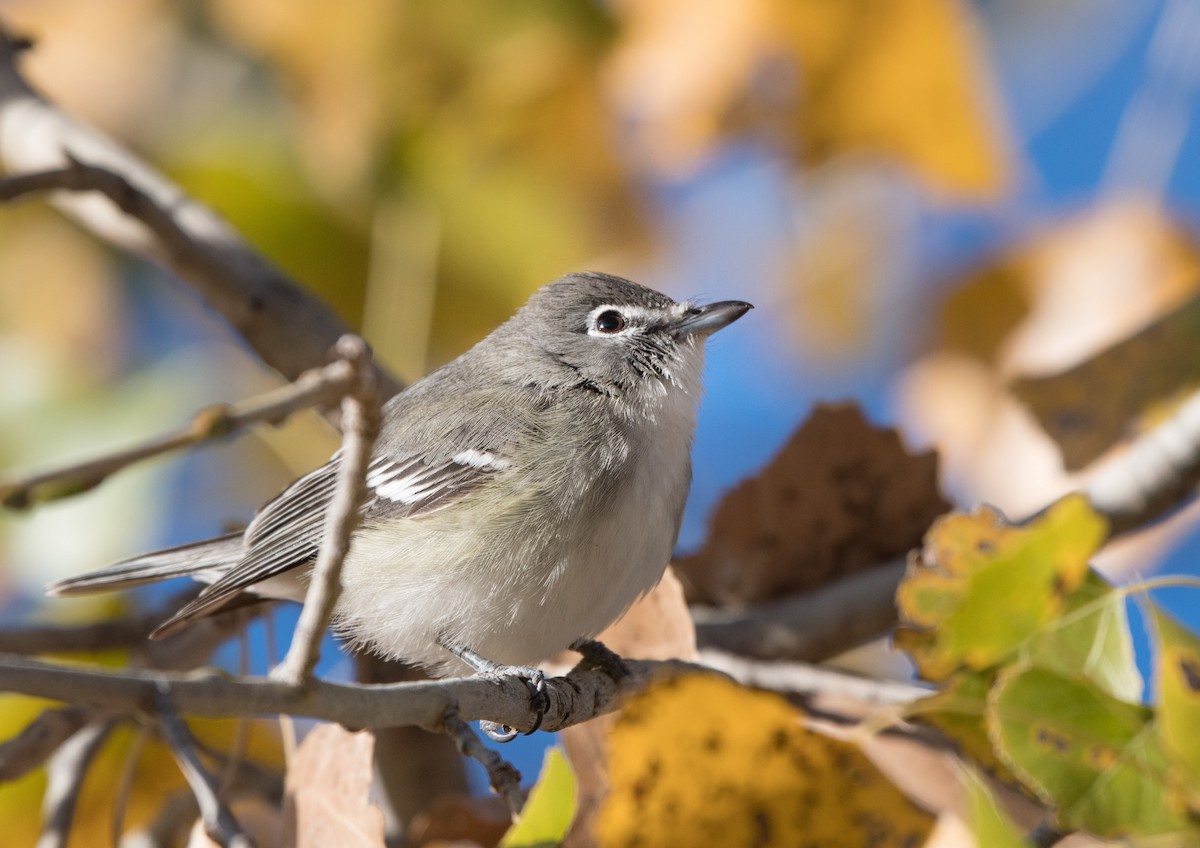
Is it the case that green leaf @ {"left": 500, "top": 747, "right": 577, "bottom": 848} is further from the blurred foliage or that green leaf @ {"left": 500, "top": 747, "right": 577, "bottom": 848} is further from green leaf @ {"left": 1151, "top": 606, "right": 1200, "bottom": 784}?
green leaf @ {"left": 1151, "top": 606, "right": 1200, "bottom": 784}

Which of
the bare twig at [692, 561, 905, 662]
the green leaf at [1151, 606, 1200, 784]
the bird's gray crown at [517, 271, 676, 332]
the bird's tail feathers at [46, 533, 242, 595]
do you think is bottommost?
the green leaf at [1151, 606, 1200, 784]

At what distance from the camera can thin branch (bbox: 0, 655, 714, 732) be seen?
1085 mm

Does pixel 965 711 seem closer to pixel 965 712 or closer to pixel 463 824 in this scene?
pixel 965 712

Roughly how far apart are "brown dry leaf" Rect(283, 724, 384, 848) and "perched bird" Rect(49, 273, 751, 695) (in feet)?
1.81

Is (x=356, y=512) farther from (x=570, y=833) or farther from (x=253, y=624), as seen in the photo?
(x=253, y=624)

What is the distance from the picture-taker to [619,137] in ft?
12.6

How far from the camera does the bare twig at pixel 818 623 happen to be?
9.59 ft

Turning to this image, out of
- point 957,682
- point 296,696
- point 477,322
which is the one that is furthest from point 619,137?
point 296,696

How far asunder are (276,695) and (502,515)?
1226 millimetres

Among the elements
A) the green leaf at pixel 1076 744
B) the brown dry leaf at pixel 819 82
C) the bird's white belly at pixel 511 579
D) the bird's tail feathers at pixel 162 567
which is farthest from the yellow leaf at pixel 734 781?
the brown dry leaf at pixel 819 82

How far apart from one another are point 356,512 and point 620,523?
1.33m

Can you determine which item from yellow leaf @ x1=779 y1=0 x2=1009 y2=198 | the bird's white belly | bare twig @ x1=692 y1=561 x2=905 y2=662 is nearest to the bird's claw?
the bird's white belly

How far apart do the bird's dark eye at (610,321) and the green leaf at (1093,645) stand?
1.82 meters

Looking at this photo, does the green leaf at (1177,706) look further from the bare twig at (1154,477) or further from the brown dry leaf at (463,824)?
the bare twig at (1154,477)
